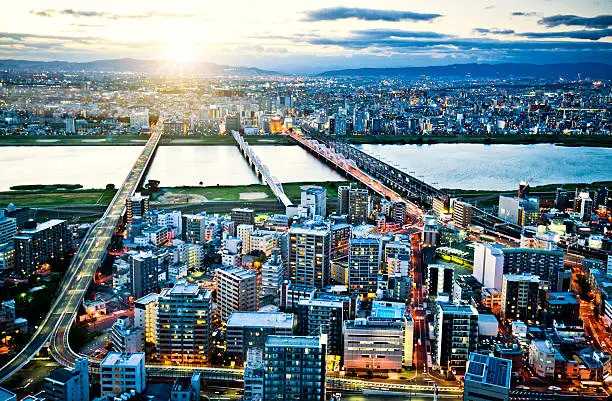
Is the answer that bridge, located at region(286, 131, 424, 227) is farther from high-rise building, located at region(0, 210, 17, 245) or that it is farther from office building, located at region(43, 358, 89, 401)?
office building, located at region(43, 358, 89, 401)

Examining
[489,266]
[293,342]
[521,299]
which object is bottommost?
[521,299]

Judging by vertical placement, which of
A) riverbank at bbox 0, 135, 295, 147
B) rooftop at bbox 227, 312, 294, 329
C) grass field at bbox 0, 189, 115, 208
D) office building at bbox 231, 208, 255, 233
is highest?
riverbank at bbox 0, 135, 295, 147

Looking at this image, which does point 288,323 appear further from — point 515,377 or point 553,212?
point 553,212

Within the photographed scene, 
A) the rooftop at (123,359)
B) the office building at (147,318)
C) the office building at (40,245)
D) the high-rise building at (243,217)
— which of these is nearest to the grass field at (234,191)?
the high-rise building at (243,217)

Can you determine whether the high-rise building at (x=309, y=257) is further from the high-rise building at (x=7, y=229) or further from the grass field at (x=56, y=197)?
the grass field at (x=56, y=197)

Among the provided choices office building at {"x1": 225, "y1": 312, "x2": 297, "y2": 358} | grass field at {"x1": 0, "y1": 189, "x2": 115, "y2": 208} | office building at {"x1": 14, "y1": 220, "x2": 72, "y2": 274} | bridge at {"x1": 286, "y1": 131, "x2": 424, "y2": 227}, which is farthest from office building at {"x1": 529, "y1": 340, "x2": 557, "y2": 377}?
grass field at {"x1": 0, "y1": 189, "x2": 115, "y2": 208}

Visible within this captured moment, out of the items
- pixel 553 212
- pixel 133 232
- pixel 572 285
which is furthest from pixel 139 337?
pixel 553 212

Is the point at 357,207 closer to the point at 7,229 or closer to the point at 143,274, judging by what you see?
the point at 143,274

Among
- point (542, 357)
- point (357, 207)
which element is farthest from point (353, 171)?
point (542, 357)
